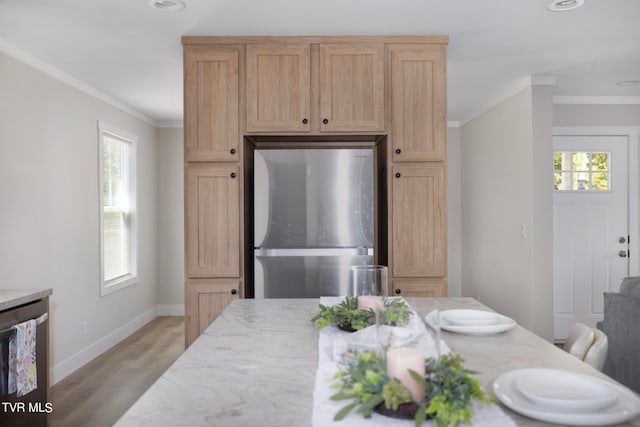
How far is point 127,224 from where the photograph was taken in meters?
5.27

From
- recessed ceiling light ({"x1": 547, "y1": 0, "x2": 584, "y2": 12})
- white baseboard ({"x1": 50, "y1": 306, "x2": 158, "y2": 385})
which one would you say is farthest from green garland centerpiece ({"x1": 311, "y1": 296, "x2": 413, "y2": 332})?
white baseboard ({"x1": 50, "y1": 306, "x2": 158, "y2": 385})

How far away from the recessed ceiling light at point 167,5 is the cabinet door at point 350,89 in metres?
0.90

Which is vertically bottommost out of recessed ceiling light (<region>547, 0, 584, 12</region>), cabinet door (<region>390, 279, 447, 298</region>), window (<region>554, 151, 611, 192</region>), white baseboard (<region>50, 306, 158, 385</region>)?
white baseboard (<region>50, 306, 158, 385</region>)

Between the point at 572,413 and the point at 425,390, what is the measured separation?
28 cm

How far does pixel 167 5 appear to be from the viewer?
2.53m

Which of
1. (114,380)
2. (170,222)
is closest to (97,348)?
(114,380)

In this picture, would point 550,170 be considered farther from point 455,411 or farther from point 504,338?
point 455,411

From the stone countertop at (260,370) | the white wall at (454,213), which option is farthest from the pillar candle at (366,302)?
the white wall at (454,213)

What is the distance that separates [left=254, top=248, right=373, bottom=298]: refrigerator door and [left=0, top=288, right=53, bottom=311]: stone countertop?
118 cm

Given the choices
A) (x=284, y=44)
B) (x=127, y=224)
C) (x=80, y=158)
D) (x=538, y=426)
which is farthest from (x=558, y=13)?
(x=127, y=224)

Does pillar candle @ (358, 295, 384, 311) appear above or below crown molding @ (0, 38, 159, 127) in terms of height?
below

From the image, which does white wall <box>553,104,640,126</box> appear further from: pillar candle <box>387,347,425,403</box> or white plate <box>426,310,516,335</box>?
pillar candle <box>387,347,425,403</box>

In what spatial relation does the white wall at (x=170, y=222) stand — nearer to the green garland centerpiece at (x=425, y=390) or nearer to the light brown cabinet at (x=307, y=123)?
the light brown cabinet at (x=307, y=123)

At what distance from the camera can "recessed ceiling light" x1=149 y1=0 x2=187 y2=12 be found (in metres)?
2.50
